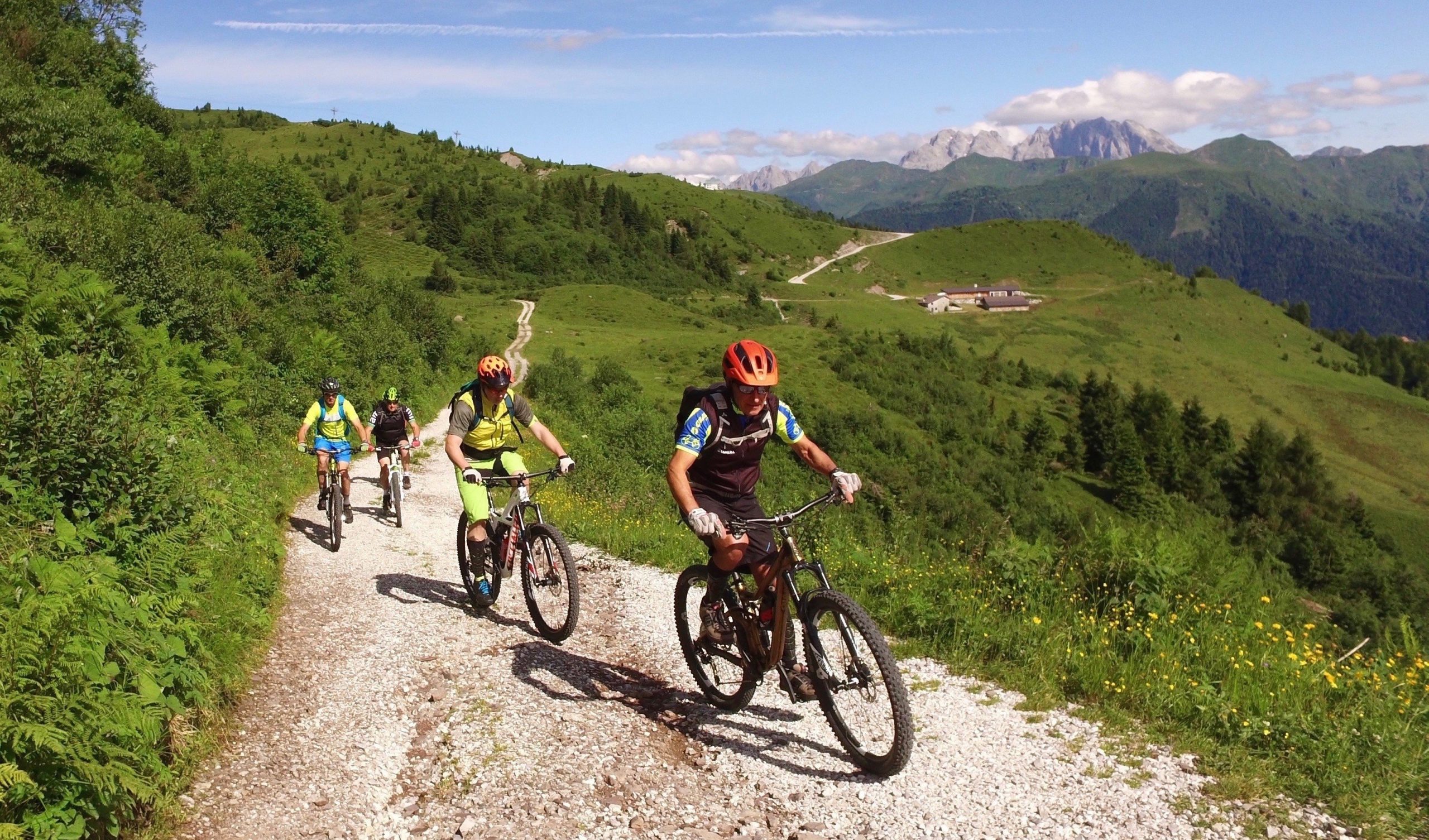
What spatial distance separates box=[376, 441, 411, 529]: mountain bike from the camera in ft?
48.9

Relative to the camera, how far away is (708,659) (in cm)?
720

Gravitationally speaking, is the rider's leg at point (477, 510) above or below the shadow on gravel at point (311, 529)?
above

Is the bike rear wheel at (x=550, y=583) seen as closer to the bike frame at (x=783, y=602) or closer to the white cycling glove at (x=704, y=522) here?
the bike frame at (x=783, y=602)

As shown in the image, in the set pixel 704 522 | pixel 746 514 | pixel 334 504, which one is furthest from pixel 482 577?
pixel 334 504

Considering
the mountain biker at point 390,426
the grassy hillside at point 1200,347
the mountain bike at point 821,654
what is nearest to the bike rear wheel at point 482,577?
the mountain bike at point 821,654

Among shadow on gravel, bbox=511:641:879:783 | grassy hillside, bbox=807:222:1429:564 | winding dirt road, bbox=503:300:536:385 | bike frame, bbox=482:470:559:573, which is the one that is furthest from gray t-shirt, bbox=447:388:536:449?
grassy hillside, bbox=807:222:1429:564

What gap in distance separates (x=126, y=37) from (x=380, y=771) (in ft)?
179

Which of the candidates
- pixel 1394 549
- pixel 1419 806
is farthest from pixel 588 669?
pixel 1394 549

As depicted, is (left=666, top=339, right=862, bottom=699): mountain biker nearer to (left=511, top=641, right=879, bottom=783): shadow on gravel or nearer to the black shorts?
the black shorts

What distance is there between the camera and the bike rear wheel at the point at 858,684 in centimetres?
561

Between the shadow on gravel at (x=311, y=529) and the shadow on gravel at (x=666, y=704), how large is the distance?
6.69 m

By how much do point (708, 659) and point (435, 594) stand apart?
16.1 feet

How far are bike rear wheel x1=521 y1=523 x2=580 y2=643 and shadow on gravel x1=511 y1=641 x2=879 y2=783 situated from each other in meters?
0.24

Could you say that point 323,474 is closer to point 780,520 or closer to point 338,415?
point 338,415
